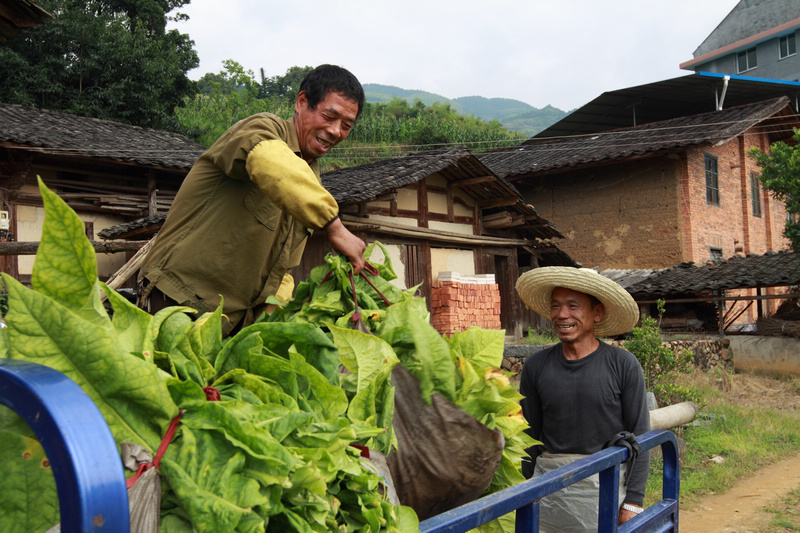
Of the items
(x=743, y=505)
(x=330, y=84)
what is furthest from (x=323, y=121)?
(x=743, y=505)

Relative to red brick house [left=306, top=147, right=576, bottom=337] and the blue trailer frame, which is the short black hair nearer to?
the blue trailer frame

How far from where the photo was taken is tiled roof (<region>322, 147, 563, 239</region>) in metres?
10.0

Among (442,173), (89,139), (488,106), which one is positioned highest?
(488,106)

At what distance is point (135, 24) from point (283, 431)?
25.0m

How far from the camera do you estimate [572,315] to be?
305 cm

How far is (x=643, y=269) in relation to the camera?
16812mm

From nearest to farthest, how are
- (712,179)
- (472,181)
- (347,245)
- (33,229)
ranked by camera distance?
(347,245) → (33,229) → (472,181) → (712,179)

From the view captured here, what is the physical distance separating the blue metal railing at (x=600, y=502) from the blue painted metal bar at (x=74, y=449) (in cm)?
63

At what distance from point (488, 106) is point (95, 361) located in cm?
18427

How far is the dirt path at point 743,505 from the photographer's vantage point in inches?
199

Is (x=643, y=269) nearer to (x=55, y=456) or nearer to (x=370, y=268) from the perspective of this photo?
(x=370, y=268)

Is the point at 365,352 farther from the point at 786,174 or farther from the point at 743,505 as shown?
the point at 786,174

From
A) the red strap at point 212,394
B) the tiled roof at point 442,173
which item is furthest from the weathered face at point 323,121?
the tiled roof at point 442,173

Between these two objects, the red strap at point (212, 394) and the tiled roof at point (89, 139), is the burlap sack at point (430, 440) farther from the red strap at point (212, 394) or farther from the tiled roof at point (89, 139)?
the tiled roof at point (89, 139)
